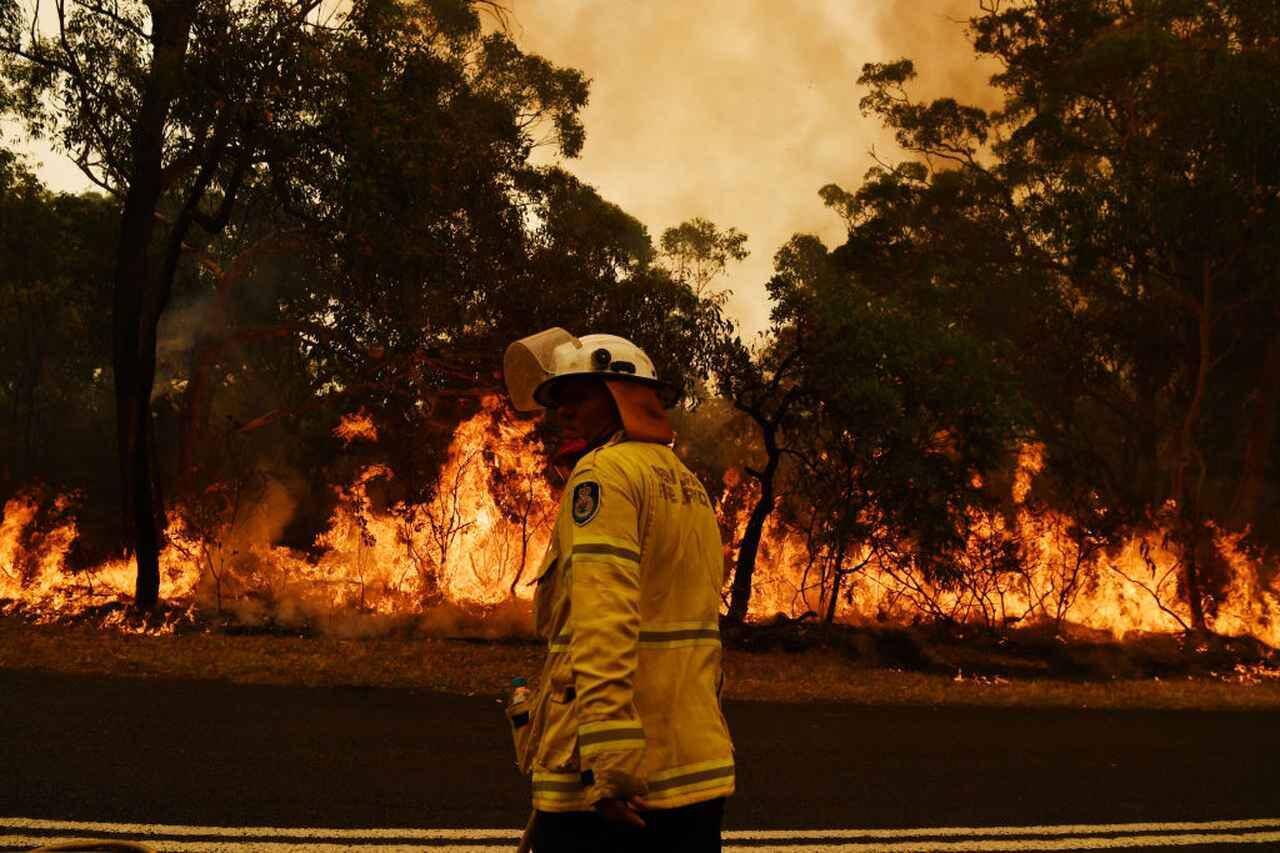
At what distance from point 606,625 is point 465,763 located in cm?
479

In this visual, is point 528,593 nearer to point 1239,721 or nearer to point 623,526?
point 1239,721

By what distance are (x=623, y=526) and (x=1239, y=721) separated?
34.1 feet

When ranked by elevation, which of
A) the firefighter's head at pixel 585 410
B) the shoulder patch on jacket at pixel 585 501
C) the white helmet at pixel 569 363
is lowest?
the shoulder patch on jacket at pixel 585 501

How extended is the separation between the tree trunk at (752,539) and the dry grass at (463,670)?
1492mm

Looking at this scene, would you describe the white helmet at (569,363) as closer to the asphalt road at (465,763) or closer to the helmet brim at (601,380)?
the helmet brim at (601,380)

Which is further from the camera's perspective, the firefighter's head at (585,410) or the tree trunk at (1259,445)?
the tree trunk at (1259,445)

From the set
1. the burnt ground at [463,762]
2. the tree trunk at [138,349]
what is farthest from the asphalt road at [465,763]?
the tree trunk at [138,349]

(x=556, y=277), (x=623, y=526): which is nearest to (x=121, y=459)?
(x=556, y=277)

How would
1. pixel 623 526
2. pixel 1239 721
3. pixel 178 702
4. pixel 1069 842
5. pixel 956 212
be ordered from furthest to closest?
pixel 956 212
pixel 1239 721
pixel 178 702
pixel 1069 842
pixel 623 526

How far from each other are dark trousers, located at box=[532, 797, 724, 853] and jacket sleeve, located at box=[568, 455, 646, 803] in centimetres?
16

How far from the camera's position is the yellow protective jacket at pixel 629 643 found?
104 inches

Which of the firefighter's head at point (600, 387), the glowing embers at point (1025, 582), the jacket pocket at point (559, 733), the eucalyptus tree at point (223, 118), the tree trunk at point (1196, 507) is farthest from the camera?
the tree trunk at point (1196, 507)

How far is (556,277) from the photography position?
18.4 metres

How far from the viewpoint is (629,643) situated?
2701mm
